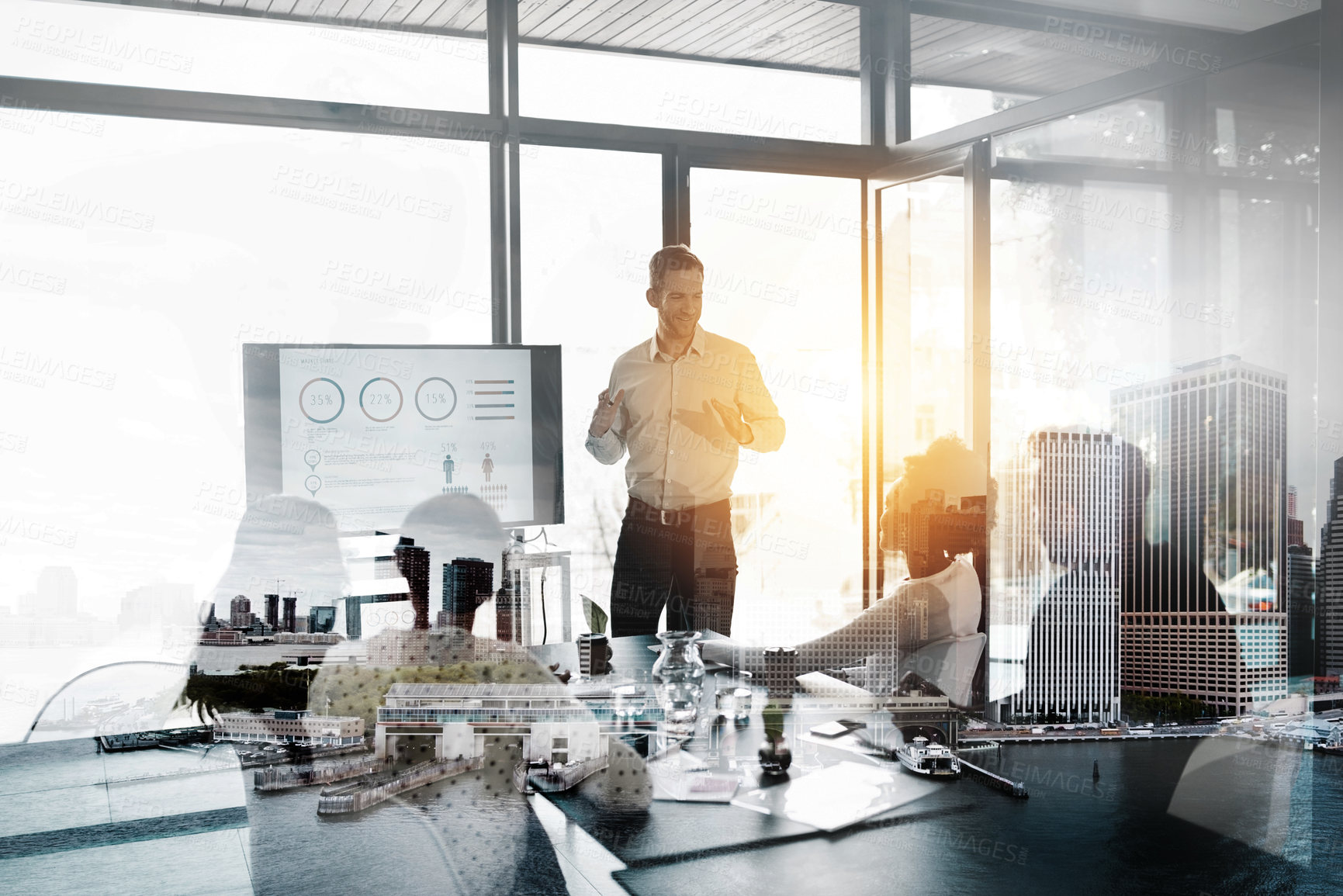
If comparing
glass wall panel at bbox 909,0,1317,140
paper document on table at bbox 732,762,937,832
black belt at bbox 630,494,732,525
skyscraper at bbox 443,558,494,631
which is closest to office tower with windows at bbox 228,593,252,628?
skyscraper at bbox 443,558,494,631

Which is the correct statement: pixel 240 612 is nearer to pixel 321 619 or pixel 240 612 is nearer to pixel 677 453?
pixel 321 619

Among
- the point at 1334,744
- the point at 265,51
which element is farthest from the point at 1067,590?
the point at 265,51

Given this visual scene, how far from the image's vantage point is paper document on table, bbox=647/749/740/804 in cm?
167

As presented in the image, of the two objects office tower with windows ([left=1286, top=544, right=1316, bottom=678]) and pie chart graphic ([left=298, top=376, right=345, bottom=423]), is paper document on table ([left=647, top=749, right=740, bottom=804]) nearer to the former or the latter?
office tower with windows ([left=1286, top=544, right=1316, bottom=678])

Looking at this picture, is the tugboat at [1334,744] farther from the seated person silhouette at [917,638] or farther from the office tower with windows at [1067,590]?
the seated person silhouette at [917,638]

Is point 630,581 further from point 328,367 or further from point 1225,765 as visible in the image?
point 1225,765

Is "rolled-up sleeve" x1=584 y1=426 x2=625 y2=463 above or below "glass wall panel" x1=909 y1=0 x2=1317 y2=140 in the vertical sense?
below

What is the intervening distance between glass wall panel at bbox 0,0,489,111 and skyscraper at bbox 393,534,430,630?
181cm

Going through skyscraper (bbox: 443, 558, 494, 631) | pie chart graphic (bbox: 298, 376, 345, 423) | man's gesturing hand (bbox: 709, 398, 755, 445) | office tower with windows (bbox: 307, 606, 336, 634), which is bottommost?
office tower with windows (bbox: 307, 606, 336, 634)

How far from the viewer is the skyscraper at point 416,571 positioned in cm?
327

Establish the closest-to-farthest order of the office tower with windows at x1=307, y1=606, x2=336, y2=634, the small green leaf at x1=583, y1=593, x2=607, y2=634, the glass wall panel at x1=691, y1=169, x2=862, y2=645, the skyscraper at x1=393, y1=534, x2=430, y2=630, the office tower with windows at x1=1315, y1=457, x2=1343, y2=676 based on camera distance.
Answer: the small green leaf at x1=583, y1=593, x2=607, y2=634 → the office tower with windows at x1=1315, y1=457, x2=1343, y2=676 → the office tower with windows at x1=307, y1=606, x2=336, y2=634 → the skyscraper at x1=393, y1=534, x2=430, y2=630 → the glass wall panel at x1=691, y1=169, x2=862, y2=645

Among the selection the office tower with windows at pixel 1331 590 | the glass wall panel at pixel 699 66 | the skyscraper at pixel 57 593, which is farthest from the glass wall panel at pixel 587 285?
the office tower with windows at pixel 1331 590

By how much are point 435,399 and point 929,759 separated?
7.88ft

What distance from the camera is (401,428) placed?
3.68m
